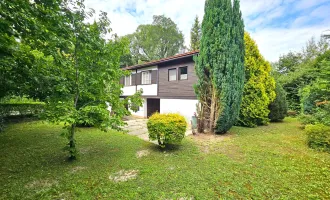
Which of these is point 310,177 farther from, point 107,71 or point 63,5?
point 63,5

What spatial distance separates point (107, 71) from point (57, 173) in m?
2.80

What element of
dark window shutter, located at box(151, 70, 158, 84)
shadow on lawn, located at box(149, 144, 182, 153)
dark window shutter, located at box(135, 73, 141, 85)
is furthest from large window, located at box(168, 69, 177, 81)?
shadow on lawn, located at box(149, 144, 182, 153)

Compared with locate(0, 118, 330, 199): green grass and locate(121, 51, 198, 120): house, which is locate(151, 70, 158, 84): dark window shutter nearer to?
locate(121, 51, 198, 120): house

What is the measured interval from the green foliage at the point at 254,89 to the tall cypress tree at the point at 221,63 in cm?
211

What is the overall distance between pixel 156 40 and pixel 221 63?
26.0 m

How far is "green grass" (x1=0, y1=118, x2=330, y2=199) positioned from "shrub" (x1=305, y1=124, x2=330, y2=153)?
279 millimetres

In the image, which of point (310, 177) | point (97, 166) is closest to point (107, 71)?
point (97, 166)

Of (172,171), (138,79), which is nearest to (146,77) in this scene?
(138,79)

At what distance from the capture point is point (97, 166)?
386 centimetres

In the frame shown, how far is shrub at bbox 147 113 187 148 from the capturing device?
4695 millimetres

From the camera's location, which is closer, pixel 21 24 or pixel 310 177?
pixel 21 24

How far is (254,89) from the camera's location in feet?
27.7

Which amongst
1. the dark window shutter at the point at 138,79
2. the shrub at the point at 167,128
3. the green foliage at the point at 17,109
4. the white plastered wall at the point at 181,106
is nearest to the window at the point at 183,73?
the white plastered wall at the point at 181,106

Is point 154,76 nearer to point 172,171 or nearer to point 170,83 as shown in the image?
point 170,83
